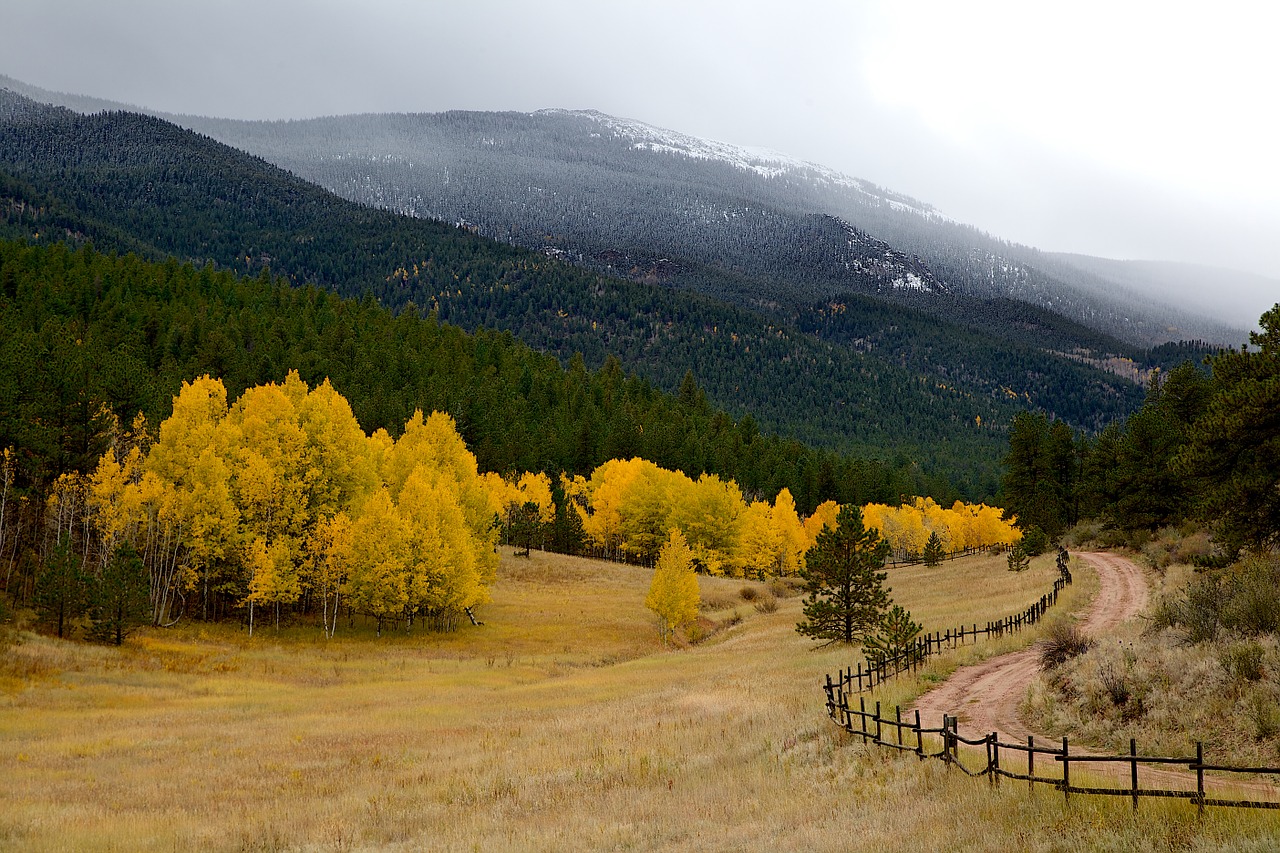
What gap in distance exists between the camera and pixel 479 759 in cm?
2333

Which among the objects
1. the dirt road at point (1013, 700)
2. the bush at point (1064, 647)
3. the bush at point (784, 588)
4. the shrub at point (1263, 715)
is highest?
the shrub at point (1263, 715)

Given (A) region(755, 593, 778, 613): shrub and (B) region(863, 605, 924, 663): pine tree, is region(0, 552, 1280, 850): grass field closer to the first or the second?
(B) region(863, 605, 924, 663): pine tree

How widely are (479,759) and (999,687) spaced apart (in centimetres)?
1458

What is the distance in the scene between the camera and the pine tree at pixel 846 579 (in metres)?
39.6

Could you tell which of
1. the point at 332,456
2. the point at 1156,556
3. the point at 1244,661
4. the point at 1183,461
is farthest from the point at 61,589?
the point at 1156,556

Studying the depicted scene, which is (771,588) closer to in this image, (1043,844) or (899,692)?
(899,692)

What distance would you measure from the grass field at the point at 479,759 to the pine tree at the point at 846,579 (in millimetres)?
1910

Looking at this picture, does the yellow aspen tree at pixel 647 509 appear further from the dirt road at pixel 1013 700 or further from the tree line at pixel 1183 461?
the dirt road at pixel 1013 700

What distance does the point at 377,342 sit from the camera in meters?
129

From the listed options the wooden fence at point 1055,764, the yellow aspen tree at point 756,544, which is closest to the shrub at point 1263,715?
the wooden fence at point 1055,764

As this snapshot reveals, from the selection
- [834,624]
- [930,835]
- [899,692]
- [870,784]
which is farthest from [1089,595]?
[930,835]

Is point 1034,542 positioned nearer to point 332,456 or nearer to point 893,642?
point 893,642

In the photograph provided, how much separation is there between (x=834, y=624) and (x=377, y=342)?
104m

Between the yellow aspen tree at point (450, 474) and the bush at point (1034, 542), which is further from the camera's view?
the bush at point (1034, 542)
